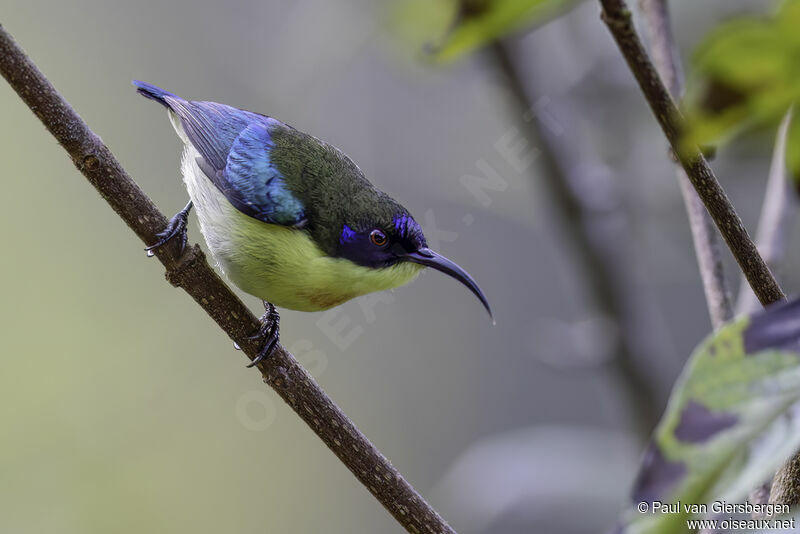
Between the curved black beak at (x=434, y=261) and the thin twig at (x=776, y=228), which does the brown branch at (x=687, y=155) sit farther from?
the curved black beak at (x=434, y=261)

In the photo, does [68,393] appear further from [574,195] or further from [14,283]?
[574,195]

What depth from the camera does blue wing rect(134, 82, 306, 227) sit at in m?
2.37

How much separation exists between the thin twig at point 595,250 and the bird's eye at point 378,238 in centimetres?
69

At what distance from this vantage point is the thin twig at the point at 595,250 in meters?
2.75

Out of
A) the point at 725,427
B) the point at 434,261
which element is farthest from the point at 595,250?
the point at 725,427

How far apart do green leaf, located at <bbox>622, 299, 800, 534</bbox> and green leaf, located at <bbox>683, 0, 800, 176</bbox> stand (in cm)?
23

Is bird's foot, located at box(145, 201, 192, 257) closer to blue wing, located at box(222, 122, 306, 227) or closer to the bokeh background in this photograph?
blue wing, located at box(222, 122, 306, 227)

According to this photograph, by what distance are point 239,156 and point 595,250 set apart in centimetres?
126

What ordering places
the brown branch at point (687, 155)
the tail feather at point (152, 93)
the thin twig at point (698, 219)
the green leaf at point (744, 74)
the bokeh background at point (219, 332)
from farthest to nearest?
the bokeh background at point (219, 332), the tail feather at point (152, 93), the thin twig at point (698, 219), the brown branch at point (687, 155), the green leaf at point (744, 74)

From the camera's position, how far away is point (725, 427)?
79 centimetres


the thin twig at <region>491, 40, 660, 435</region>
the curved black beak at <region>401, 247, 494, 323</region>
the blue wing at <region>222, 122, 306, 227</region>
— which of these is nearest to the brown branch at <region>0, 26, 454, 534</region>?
the blue wing at <region>222, 122, 306, 227</region>

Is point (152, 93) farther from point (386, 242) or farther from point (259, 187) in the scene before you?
point (386, 242)

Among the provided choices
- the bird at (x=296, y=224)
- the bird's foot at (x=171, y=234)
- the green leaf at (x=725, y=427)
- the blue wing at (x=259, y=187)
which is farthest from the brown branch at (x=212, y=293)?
the green leaf at (x=725, y=427)

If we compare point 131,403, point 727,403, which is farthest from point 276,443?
point 727,403
